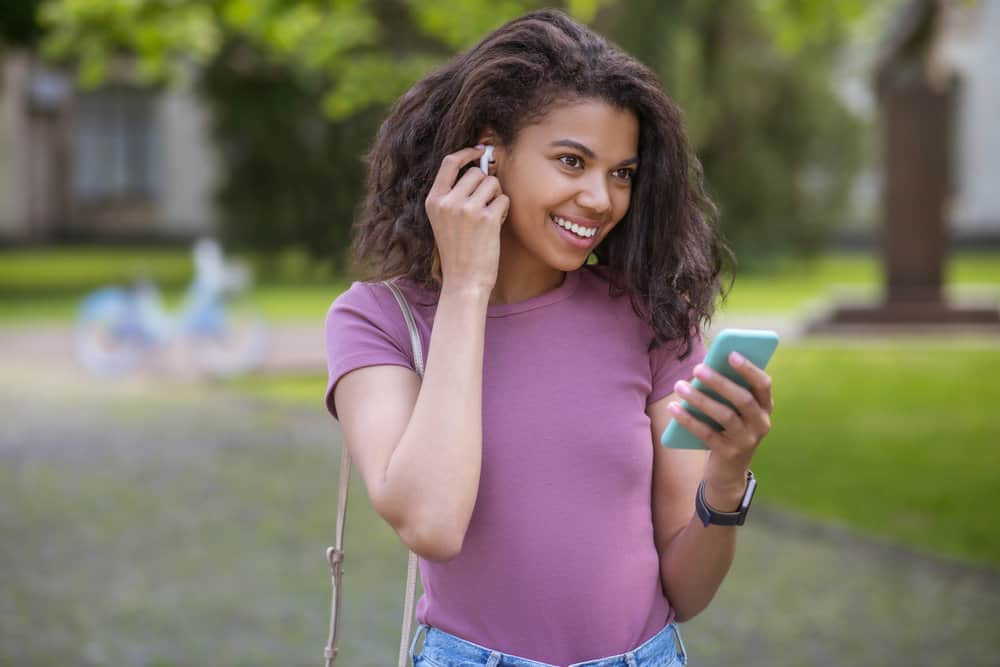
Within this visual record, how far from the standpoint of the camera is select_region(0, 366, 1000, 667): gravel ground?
5.41 meters

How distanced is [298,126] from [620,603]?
85.8 ft

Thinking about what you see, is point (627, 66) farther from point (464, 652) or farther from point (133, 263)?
point (133, 263)

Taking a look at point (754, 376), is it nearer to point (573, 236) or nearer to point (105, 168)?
point (573, 236)

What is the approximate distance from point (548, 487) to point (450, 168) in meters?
0.48

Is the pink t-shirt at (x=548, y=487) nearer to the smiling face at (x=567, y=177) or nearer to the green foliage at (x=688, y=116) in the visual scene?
the smiling face at (x=567, y=177)

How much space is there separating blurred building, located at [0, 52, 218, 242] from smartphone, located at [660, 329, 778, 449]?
1483 inches

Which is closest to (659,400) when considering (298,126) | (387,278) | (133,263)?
(387,278)

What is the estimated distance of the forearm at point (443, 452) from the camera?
1974 mm

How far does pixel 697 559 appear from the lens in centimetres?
218

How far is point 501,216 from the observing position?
2.08 m

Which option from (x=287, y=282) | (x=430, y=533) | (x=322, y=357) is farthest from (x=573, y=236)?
(x=287, y=282)

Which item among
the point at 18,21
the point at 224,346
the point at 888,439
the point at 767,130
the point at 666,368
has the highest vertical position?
the point at 666,368

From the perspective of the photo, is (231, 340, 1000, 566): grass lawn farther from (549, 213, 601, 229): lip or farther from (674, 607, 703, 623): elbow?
(549, 213, 601, 229): lip

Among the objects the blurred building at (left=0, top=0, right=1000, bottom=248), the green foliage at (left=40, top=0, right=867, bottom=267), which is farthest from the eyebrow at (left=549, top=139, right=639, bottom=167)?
the blurred building at (left=0, top=0, right=1000, bottom=248)
